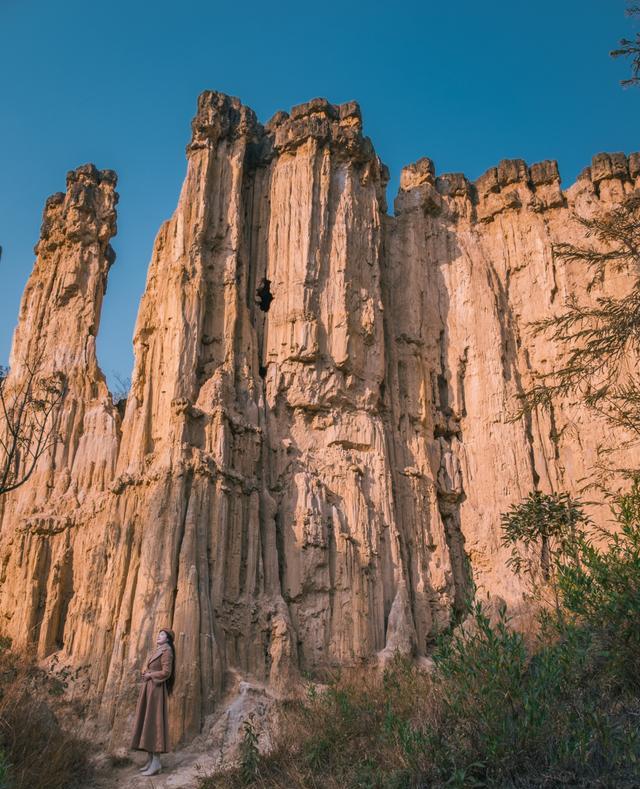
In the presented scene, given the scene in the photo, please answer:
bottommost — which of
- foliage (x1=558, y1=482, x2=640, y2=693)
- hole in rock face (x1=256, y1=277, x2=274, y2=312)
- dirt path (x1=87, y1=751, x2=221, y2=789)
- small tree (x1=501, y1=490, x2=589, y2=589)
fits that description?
dirt path (x1=87, y1=751, x2=221, y2=789)

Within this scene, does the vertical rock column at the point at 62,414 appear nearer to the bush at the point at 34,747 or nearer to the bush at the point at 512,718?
the bush at the point at 34,747

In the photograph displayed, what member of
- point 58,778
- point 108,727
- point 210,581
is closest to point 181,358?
point 210,581

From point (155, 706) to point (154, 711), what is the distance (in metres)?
0.08

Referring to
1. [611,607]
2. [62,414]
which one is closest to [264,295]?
[62,414]

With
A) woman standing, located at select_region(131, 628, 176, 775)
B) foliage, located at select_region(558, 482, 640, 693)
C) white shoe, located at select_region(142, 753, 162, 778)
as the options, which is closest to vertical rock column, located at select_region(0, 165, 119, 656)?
white shoe, located at select_region(142, 753, 162, 778)

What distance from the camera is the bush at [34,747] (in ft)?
34.4

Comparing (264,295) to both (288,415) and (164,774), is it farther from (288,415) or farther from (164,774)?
(164,774)

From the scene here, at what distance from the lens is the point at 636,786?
24.2 feet

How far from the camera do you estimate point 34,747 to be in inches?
441

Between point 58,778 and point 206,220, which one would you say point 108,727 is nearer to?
point 58,778

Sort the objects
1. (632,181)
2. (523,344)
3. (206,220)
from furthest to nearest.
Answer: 1. (632,181)
2. (523,344)
3. (206,220)

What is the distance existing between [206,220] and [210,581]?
10659 millimetres

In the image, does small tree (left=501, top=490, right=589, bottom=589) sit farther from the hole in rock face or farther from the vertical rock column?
the vertical rock column

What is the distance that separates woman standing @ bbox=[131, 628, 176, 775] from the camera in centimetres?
1311
